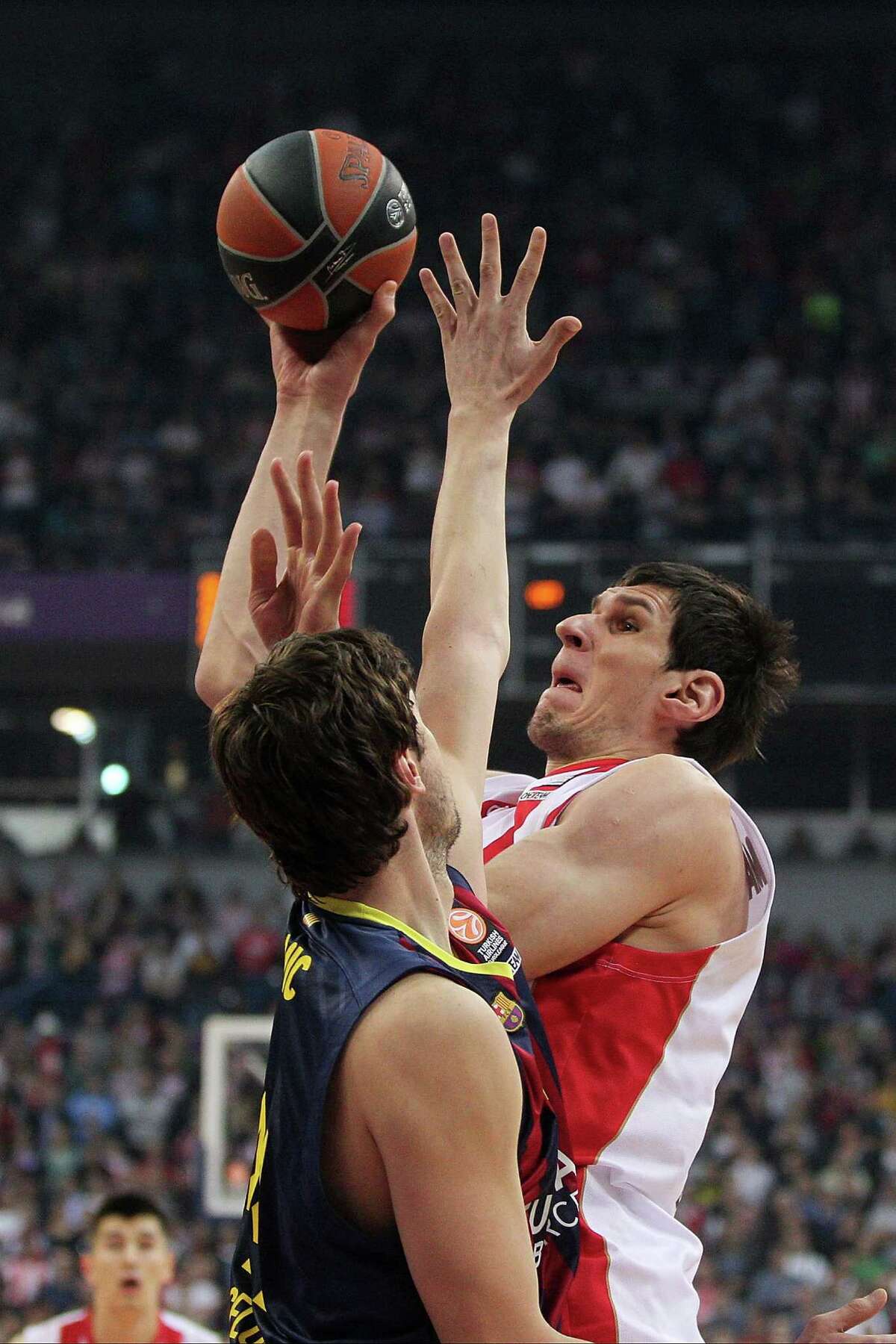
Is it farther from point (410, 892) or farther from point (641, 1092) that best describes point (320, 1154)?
point (641, 1092)

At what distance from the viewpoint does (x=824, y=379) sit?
721 inches

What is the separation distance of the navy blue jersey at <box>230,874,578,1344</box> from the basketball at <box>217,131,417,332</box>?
1449 millimetres

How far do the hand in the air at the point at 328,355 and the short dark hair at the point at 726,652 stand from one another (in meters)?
0.67

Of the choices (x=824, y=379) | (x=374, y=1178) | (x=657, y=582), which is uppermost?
(x=824, y=379)

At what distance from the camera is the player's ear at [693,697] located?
3.15 m

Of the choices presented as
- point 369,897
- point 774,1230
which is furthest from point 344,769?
point 774,1230

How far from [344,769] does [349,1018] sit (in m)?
0.29

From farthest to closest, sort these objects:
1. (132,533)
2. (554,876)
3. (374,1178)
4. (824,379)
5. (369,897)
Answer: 1. (824,379)
2. (132,533)
3. (554,876)
4. (369,897)
5. (374,1178)

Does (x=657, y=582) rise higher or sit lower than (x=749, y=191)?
lower

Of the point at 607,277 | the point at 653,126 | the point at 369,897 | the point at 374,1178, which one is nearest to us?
the point at 374,1178

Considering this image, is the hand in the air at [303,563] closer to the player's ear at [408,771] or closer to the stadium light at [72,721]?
the player's ear at [408,771]

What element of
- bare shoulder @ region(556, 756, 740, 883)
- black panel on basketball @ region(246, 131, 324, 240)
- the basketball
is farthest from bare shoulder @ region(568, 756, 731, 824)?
black panel on basketball @ region(246, 131, 324, 240)

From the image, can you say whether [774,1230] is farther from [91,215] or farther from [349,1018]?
[91,215]

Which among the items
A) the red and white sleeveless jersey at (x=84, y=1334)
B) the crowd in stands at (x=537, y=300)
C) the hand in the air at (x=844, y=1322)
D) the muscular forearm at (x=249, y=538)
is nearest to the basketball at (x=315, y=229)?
the muscular forearm at (x=249, y=538)
